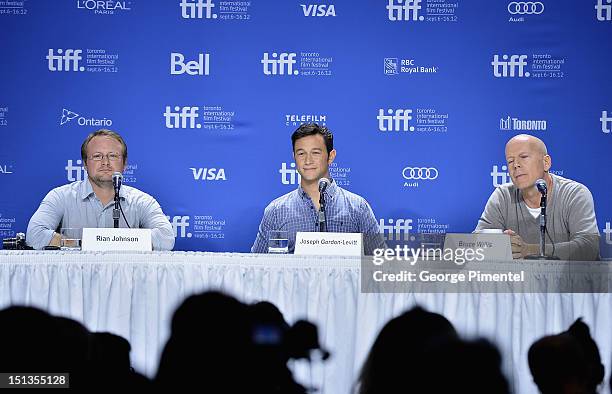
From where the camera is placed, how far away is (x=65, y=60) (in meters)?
5.13

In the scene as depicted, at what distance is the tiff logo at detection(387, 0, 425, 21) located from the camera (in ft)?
16.9

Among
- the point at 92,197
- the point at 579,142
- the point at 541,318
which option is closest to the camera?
the point at 541,318

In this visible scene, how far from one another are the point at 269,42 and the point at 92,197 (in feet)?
5.74

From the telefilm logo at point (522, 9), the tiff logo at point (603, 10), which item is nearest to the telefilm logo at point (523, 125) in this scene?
the telefilm logo at point (522, 9)

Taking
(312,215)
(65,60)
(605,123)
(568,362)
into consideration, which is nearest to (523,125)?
(605,123)

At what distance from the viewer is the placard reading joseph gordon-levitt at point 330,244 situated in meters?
2.85

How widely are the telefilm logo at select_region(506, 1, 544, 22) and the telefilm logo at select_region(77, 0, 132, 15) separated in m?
2.64

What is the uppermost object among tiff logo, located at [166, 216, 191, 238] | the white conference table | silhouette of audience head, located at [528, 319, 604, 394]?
tiff logo, located at [166, 216, 191, 238]

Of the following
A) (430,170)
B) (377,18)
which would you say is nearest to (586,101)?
(430,170)

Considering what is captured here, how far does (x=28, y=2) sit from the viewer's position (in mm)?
5141

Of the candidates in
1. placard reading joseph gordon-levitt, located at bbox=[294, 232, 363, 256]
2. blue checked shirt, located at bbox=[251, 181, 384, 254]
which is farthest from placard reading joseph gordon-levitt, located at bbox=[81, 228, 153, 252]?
blue checked shirt, located at bbox=[251, 181, 384, 254]

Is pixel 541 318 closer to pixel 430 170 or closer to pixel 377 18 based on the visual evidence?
pixel 430 170

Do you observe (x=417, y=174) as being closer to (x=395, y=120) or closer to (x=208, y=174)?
(x=395, y=120)

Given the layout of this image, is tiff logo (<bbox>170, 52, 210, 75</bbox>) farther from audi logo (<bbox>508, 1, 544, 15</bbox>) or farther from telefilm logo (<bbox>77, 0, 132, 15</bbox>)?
audi logo (<bbox>508, 1, 544, 15</bbox>)
